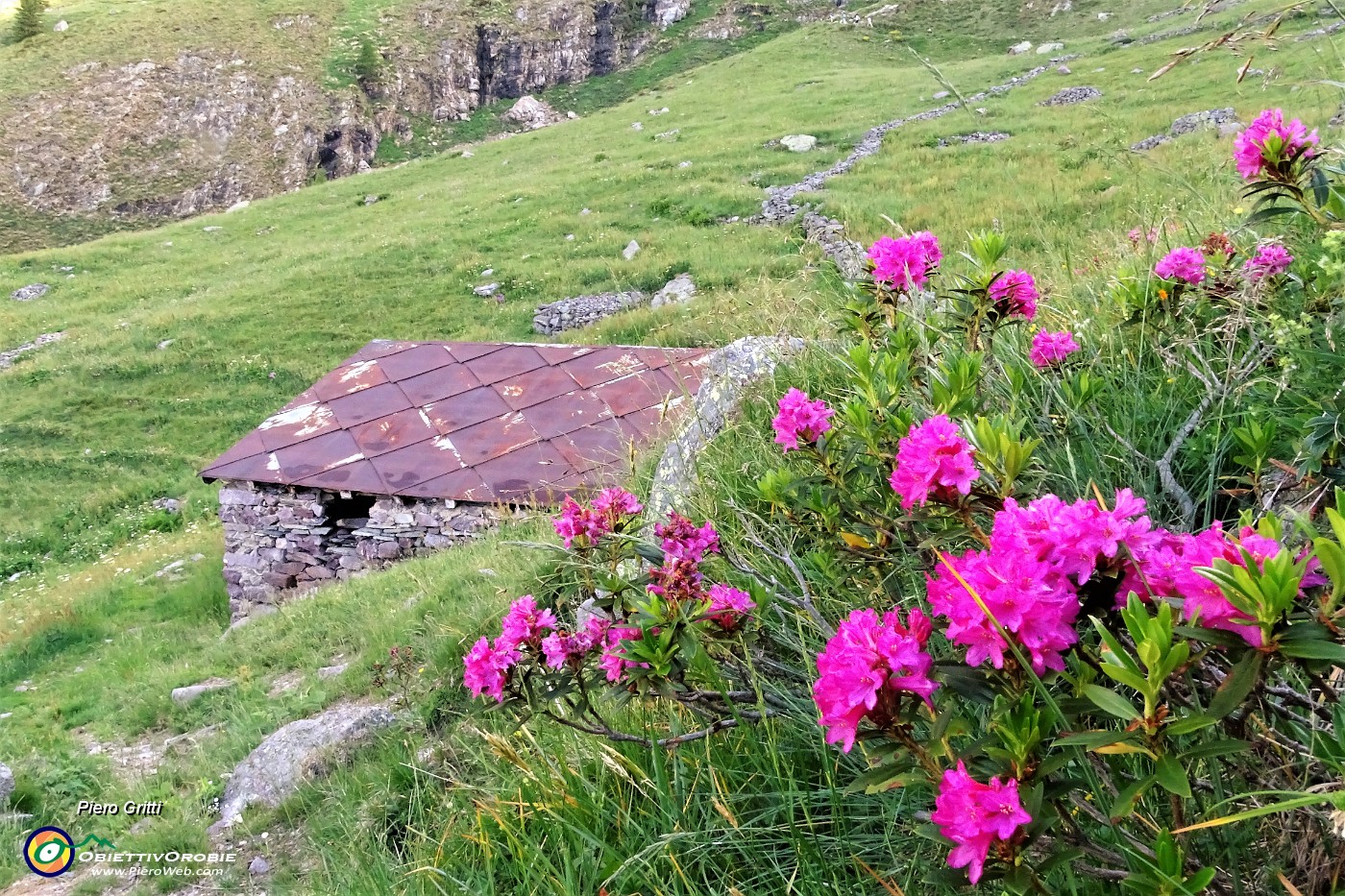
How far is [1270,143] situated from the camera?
2057mm

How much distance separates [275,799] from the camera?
4.16 meters

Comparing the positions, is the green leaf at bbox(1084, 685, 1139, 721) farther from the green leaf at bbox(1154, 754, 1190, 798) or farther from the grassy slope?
the grassy slope

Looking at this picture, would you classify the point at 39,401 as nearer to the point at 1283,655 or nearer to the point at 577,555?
the point at 577,555

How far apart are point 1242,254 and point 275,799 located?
16.5 feet

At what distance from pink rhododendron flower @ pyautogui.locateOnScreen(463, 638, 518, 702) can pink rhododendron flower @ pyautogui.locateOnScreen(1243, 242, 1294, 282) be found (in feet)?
8.19

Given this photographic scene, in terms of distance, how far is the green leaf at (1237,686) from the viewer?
95 cm

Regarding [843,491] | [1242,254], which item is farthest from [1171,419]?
[843,491]

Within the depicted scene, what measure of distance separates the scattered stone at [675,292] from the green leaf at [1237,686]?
13.1m

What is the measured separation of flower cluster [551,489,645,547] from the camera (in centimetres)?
248

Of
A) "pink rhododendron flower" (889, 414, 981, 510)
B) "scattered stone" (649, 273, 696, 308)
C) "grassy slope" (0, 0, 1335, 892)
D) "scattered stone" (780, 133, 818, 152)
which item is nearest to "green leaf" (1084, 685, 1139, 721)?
"pink rhododendron flower" (889, 414, 981, 510)

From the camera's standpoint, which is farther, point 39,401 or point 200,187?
point 200,187

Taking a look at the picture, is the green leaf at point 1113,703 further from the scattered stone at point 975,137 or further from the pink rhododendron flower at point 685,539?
the scattered stone at point 975,137

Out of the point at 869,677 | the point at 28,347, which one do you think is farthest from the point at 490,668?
the point at 28,347

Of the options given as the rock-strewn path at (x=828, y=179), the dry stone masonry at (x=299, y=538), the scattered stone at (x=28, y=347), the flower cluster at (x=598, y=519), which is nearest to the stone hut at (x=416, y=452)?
the dry stone masonry at (x=299, y=538)
